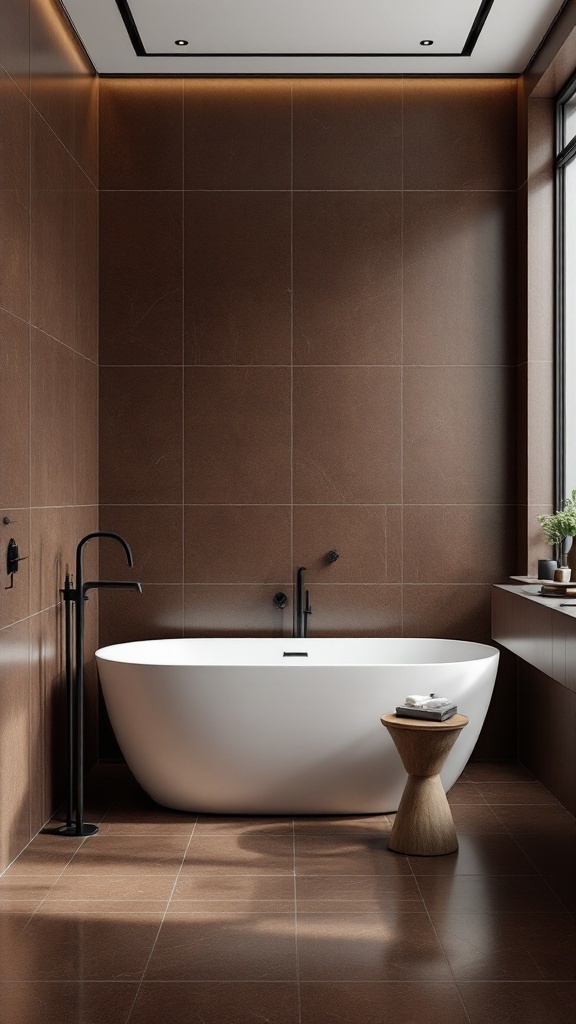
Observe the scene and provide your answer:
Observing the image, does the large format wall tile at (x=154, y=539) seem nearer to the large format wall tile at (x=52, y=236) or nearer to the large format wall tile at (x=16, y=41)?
the large format wall tile at (x=52, y=236)

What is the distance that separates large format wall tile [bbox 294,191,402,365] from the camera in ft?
16.0

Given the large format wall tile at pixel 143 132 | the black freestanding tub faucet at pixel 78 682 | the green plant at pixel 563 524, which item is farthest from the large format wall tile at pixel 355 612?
the large format wall tile at pixel 143 132

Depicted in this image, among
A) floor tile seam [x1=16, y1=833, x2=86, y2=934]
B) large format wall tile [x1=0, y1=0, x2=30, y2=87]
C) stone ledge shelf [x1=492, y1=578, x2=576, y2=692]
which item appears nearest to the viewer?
floor tile seam [x1=16, y1=833, x2=86, y2=934]

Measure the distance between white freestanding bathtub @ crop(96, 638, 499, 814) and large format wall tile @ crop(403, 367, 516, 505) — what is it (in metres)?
1.11

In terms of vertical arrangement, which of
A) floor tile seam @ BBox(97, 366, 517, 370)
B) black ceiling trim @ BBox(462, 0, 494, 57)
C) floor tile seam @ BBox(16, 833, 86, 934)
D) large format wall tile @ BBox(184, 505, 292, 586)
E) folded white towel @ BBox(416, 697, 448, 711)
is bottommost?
floor tile seam @ BBox(16, 833, 86, 934)

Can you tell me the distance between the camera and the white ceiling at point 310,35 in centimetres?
416

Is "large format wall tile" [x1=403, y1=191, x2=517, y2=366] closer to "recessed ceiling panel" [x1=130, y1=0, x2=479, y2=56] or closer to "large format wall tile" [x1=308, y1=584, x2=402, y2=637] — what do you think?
"recessed ceiling panel" [x1=130, y1=0, x2=479, y2=56]

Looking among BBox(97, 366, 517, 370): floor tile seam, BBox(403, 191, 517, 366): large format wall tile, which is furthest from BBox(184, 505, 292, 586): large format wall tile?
BBox(403, 191, 517, 366): large format wall tile

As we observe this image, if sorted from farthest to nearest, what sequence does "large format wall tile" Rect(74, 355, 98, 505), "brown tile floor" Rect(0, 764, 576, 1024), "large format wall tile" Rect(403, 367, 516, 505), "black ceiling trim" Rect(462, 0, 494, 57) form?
"large format wall tile" Rect(403, 367, 516, 505)
"large format wall tile" Rect(74, 355, 98, 505)
"black ceiling trim" Rect(462, 0, 494, 57)
"brown tile floor" Rect(0, 764, 576, 1024)

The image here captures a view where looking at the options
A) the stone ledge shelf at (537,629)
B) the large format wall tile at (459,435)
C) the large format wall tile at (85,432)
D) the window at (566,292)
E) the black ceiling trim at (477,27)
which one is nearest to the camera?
the stone ledge shelf at (537,629)

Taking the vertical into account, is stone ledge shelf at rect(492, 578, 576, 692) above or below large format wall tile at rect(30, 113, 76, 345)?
below

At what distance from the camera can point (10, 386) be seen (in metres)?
3.44

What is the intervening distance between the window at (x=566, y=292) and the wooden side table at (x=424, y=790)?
153 cm

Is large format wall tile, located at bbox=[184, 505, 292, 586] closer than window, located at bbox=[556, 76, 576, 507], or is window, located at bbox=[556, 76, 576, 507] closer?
window, located at bbox=[556, 76, 576, 507]
